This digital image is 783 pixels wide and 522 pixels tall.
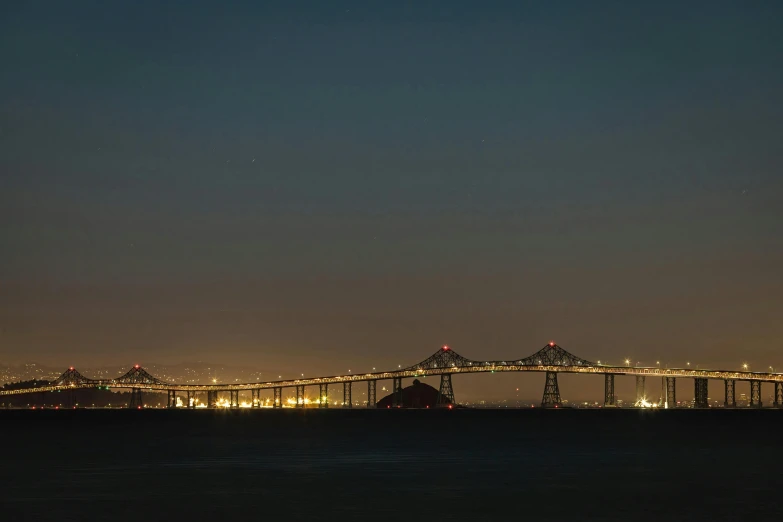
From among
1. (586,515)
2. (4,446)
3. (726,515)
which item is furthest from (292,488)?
(4,446)

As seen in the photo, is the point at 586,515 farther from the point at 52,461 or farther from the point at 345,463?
the point at 52,461

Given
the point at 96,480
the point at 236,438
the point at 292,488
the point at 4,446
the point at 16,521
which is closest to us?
the point at 16,521

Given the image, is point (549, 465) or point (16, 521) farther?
point (549, 465)

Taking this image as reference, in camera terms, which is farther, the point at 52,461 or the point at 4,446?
the point at 4,446

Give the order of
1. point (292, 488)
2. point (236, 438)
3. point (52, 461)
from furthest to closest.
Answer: point (236, 438)
point (52, 461)
point (292, 488)

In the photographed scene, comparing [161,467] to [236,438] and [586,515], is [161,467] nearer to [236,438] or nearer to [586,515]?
[586,515]

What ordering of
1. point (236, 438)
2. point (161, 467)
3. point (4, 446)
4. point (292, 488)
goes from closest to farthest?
1. point (292, 488)
2. point (161, 467)
3. point (4, 446)
4. point (236, 438)

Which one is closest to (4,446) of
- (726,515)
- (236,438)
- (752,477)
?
(236,438)

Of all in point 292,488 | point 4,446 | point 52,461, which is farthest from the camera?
point 4,446
